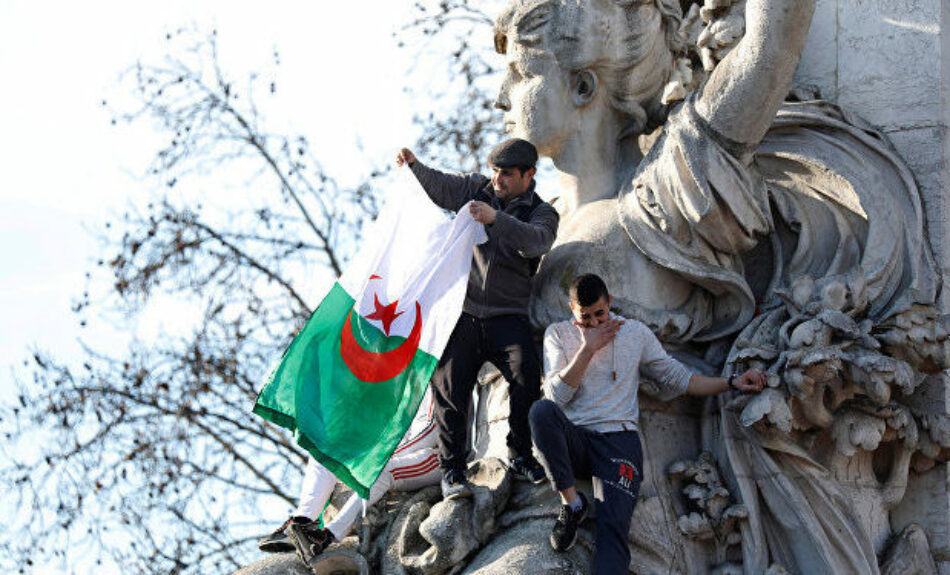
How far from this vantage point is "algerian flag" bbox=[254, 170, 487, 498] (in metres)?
9.17

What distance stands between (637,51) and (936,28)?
1.28 m

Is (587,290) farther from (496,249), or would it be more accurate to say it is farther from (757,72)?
(757,72)

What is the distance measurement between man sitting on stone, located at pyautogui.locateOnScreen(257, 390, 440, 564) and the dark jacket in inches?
21.5

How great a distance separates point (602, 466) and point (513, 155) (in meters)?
1.29

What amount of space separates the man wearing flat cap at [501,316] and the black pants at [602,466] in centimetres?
37

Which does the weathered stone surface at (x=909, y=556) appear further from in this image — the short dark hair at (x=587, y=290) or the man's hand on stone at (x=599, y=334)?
the short dark hair at (x=587, y=290)

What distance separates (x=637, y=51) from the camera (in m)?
9.77

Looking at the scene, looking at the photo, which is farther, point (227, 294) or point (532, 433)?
point (227, 294)

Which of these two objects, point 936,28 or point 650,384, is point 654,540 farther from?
point 936,28

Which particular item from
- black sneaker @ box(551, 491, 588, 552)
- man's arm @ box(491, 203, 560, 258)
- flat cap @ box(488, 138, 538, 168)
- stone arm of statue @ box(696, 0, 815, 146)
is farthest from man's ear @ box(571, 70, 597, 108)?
black sneaker @ box(551, 491, 588, 552)

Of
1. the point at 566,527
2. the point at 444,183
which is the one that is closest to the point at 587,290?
the point at 566,527

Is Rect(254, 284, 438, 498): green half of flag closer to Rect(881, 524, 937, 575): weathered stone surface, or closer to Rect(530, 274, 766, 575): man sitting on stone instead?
Rect(530, 274, 766, 575): man sitting on stone

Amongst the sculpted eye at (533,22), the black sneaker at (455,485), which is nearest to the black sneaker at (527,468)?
the black sneaker at (455,485)

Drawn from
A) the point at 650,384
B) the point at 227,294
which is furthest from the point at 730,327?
the point at 227,294
